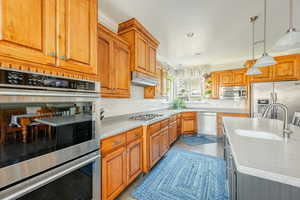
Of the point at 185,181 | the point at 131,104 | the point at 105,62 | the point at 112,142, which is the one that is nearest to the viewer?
the point at 112,142

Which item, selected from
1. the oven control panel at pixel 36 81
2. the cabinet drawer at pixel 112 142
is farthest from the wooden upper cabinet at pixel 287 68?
the oven control panel at pixel 36 81

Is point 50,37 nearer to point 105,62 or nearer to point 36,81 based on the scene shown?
point 36,81

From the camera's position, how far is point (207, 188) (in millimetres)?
1710

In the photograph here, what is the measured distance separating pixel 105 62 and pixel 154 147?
Result: 157 centimetres

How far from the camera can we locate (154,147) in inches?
83.9

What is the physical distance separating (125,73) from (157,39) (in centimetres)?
132

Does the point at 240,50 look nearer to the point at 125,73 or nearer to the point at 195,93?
the point at 195,93

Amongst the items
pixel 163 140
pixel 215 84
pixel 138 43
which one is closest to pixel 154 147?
pixel 163 140

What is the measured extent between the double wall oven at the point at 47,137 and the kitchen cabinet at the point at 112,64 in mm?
536

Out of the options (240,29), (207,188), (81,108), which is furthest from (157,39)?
(207,188)

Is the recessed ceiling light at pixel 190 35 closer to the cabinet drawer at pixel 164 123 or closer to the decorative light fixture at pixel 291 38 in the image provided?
the decorative light fixture at pixel 291 38

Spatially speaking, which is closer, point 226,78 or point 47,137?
point 47,137

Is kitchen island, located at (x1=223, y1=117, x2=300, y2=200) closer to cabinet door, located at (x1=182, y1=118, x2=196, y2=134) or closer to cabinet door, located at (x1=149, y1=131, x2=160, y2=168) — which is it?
cabinet door, located at (x1=149, y1=131, x2=160, y2=168)

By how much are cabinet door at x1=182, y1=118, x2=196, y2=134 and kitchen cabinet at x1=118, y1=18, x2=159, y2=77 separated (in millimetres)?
2351
